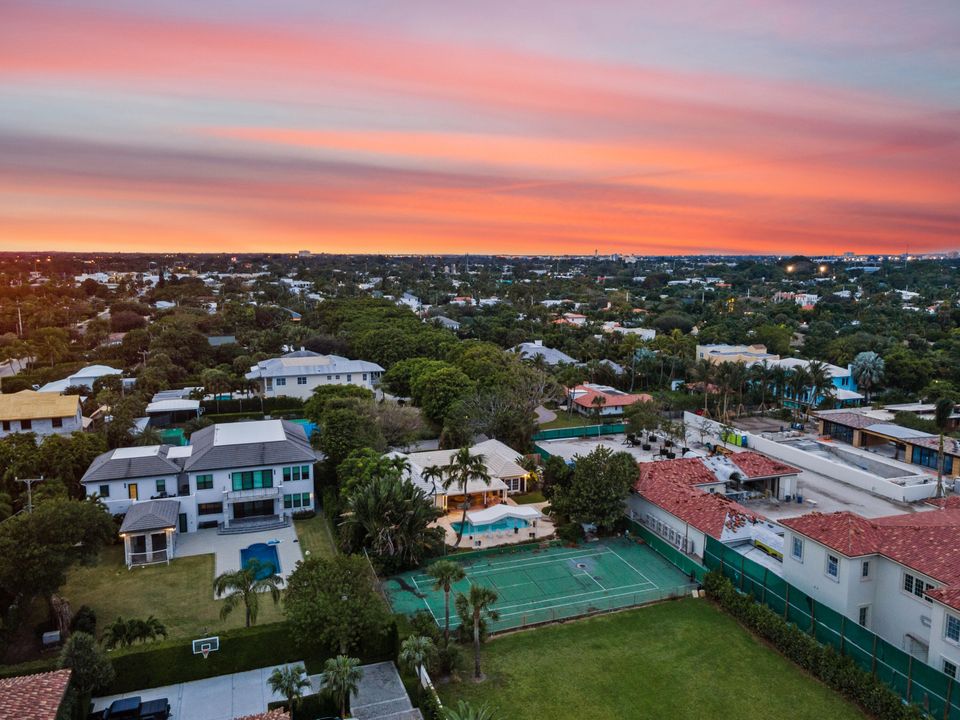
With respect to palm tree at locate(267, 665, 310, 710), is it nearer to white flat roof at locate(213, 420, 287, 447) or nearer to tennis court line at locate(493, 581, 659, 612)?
tennis court line at locate(493, 581, 659, 612)

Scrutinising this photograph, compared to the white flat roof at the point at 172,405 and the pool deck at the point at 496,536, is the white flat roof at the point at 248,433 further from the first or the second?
the white flat roof at the point at 172,405

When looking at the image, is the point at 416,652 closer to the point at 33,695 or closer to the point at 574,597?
the point at 574,597

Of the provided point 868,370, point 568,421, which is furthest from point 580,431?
point 868,370

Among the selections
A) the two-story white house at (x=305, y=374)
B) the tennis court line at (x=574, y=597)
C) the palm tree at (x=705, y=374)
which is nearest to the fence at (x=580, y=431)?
the palm tree at (x=705, y=374)

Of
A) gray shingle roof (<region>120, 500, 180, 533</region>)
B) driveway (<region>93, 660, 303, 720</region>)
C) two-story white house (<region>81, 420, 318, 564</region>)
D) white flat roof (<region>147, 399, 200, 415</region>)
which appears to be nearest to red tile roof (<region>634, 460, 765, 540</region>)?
two-story white house (<region>81, 420, 318, 564</region>)

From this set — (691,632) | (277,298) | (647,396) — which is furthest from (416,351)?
(277,298)

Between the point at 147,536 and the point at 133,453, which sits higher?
the point at 133,453
